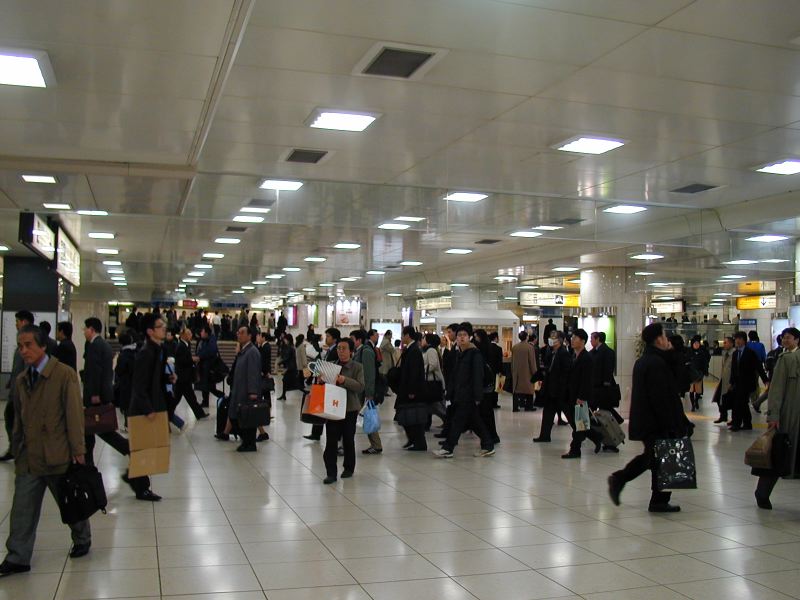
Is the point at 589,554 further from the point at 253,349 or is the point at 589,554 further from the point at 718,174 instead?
the point at 718,174

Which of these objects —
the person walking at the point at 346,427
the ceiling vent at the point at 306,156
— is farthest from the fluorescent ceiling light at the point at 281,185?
the person walking at the point at 346,427

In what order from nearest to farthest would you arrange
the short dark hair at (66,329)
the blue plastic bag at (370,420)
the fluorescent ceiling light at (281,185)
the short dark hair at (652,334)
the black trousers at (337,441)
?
1. the short dark hair at (652,334)
2. the black trousers at (337,441)
3. the short dark hair at (66,329)
4. the blue plastic bag at (370,420)
5. the fluorescent ceiling light at (281,185)

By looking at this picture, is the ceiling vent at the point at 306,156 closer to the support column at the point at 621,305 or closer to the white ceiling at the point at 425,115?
the white ceiling at the point at 425,115

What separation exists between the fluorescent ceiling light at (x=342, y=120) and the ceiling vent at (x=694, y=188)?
5.57 m

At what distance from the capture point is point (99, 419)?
7801mm

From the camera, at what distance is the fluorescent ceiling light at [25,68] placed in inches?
245

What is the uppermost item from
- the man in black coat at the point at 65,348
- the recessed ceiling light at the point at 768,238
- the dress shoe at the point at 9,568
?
the recessed ceiling light at the point at 768,238

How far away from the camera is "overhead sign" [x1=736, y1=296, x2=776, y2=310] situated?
34.3m

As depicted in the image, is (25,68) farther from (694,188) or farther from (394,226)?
(694,188)

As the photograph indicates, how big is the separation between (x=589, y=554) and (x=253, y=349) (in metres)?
5.92

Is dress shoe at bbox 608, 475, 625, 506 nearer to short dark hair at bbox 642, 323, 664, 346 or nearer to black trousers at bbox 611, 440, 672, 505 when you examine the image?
black trousers at bbox 611, 440, 672, 505

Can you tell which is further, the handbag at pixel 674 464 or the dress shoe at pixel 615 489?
the dress shoe at pixel 615 489

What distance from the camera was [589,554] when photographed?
5.96 metres

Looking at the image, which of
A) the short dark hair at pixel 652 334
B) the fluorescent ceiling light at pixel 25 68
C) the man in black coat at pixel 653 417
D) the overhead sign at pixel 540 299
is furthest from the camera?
the overhead sign at pixel 540 299
